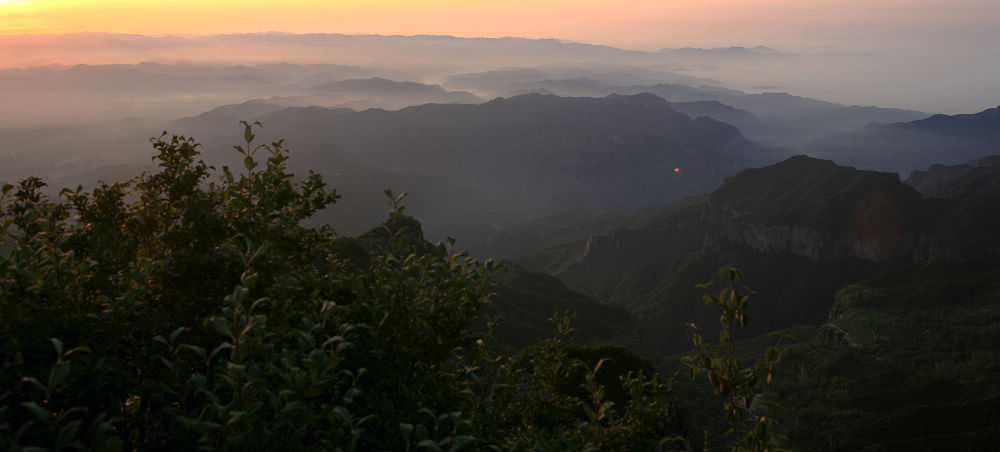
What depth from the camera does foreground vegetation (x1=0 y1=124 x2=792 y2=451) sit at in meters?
6.77

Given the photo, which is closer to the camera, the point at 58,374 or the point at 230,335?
the point at 58,374

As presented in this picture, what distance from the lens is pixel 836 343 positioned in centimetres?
16012

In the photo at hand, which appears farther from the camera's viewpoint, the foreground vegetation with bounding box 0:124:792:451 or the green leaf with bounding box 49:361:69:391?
the foreground vegetation with bounding box 0:124:792:451

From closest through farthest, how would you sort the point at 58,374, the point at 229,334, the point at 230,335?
the point at 58,374
the point at 229,334
the point at 230,335

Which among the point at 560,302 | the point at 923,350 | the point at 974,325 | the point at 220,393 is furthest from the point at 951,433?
the point at 220,393

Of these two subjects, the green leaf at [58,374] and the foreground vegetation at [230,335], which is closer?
the green leaf at [58,374]

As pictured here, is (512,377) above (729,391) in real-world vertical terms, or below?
below

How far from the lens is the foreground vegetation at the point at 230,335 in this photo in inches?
266

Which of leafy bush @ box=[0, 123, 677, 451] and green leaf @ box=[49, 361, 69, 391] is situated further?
leafy bush @ box=[0, 123, 677, 451]

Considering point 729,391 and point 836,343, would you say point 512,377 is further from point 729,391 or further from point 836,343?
point 836,343

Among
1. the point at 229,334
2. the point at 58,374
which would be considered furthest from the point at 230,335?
the point at 58,374

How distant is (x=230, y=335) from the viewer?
262 inches

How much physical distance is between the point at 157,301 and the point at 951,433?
128 metres

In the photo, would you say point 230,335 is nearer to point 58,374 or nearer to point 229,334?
point 229,334
